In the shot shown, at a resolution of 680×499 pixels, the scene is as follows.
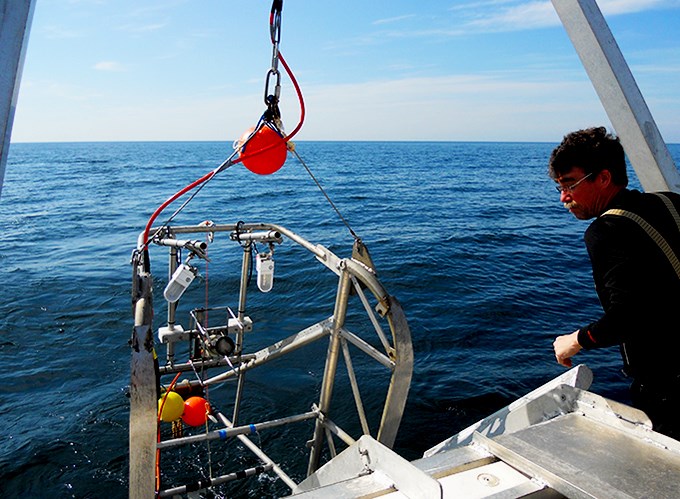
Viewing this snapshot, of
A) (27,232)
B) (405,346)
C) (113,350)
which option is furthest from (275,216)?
(405,346)

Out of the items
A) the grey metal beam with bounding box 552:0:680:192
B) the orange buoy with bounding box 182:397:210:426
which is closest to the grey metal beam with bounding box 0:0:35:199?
the grey metal beam with bounding box 552:0:680:192

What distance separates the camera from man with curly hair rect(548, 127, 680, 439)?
2.11m

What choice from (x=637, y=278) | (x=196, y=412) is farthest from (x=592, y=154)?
(x=196, y=412)

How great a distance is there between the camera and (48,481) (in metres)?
6.36

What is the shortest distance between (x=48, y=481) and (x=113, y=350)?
3832 mm

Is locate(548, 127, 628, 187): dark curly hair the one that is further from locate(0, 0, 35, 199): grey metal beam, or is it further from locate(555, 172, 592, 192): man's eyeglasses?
locate(0, 0, 35, 199): grey metal beam

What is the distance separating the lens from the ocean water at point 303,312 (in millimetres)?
7199

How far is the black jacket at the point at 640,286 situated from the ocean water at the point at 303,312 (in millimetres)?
4833

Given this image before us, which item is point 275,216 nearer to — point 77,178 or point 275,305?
point 275,305

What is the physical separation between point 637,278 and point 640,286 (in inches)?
1.4

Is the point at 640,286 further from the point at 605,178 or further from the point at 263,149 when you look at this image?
the point at 263,149

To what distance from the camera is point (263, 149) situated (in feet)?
13.1

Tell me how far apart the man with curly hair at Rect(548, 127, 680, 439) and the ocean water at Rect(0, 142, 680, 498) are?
476 cm

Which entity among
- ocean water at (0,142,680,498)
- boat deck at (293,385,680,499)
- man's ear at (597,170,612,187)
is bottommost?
ocean water at (0,142,680,498)
